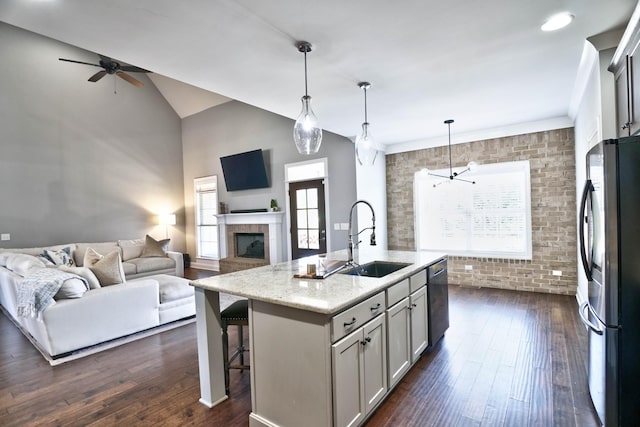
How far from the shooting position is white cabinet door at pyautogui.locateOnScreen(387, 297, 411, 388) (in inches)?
84.7

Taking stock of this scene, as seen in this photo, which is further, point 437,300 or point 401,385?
point 437,300

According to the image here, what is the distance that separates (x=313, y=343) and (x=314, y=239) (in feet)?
14.3

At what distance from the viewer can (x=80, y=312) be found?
3059 mm

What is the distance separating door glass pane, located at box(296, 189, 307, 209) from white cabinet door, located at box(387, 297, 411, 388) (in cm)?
391

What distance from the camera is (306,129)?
8.32ft

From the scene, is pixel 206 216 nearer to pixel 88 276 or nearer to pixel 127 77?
pixel 127 77

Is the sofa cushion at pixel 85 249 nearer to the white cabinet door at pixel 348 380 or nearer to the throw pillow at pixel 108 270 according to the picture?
the throw pillow at pixel 108 270

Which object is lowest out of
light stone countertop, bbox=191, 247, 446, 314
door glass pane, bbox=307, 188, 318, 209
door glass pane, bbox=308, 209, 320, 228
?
light stone countertop, bbox=191, 247, 446, 314

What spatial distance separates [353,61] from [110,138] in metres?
6.62

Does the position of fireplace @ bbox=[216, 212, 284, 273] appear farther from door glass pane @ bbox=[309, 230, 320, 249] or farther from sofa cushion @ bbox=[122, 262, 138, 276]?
sofa cushion @ bbox=[122, 262, 138, 276]

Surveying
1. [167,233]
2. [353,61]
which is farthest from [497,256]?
[167,233]

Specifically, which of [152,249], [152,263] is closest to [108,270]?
[152,263]

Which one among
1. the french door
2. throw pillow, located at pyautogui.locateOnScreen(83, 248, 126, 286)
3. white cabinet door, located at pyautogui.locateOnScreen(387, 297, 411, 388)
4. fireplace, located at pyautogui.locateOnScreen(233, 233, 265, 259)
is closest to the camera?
white cabinet door, located at pyautogui.locateOnScreen(387, 297, 411, 388)

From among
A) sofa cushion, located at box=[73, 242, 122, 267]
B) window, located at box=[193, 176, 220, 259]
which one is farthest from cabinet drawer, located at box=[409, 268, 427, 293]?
window, located at box=[193, 176, 220, 259]
